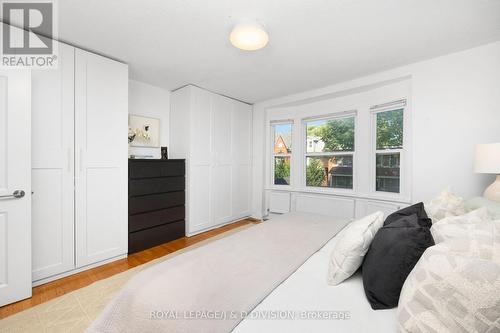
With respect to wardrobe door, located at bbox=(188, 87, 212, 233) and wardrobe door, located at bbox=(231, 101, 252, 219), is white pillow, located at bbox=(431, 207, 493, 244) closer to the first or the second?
wardrobe door, located at bbox=(188, 87, 212, 233)

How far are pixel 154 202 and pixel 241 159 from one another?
189cm

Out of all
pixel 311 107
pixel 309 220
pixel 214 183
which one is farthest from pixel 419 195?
pixel 214 183

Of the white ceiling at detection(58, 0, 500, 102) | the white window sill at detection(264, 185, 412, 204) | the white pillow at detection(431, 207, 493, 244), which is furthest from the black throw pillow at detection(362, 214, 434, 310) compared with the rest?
the white window sill at detection(264, 185, 412, 204)

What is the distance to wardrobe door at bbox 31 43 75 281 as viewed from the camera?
6.57 ft

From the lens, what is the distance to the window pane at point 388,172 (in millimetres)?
2982

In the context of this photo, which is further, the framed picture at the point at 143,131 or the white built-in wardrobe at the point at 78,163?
the framed picture at the point at 143,131

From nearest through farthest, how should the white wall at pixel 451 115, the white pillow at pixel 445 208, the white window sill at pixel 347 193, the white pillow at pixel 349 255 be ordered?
the white pillow at pixel 349 255 < the white pillow at pixel 445 208 < the white wall at pixel 451 115 < the white window sill at pixel 347 193

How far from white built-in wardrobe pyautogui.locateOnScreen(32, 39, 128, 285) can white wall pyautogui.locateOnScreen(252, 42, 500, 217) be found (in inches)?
138

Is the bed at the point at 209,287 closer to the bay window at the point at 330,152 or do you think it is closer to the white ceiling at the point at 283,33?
the white ceiling at the point at 283,33

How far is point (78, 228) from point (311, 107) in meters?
3.80

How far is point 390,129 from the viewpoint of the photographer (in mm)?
3031

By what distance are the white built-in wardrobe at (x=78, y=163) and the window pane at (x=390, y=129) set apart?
3544mm

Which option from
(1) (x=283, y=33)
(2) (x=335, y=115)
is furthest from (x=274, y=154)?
(1) (x=283, y=33)

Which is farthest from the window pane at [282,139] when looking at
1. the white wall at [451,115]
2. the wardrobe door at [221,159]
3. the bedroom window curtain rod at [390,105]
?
the white wall at [451,115]
